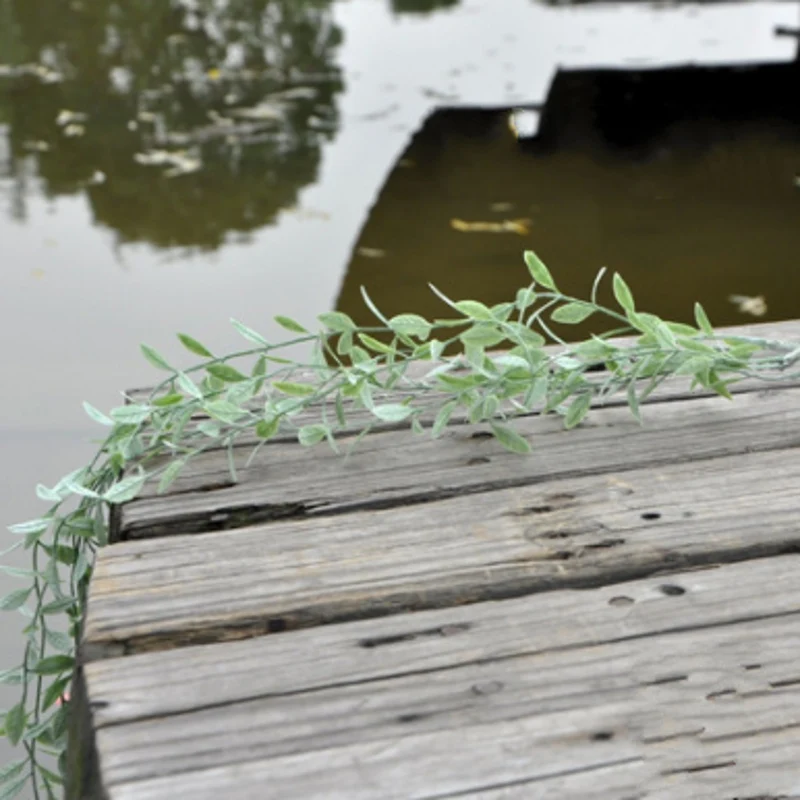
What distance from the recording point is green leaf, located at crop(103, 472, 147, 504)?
136cm

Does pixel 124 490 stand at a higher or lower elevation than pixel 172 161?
higher

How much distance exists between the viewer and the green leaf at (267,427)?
1464mm

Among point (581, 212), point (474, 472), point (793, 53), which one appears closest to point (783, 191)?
point (581, 212)

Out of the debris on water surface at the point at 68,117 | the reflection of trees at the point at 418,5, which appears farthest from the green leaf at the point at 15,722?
the reflection of trees at the point at 418,5

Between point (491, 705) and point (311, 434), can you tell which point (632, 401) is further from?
point (491, 705)

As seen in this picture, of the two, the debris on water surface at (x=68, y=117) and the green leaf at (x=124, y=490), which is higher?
the green leaf at (x=124, y=490)

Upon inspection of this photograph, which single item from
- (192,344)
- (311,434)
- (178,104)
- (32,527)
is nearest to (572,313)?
(311,434)

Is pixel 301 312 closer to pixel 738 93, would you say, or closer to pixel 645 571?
pixel 645 571

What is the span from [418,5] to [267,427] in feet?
24.5

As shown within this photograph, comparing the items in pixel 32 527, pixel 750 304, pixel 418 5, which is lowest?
pixel 750 304

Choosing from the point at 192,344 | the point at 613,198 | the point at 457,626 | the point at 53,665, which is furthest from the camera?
the point at 613,198

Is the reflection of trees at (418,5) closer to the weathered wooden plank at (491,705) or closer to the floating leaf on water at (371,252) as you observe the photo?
the floating leaf on water at (371,252)

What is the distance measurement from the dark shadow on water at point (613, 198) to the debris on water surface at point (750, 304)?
32 millimetres

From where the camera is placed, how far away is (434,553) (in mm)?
1256
